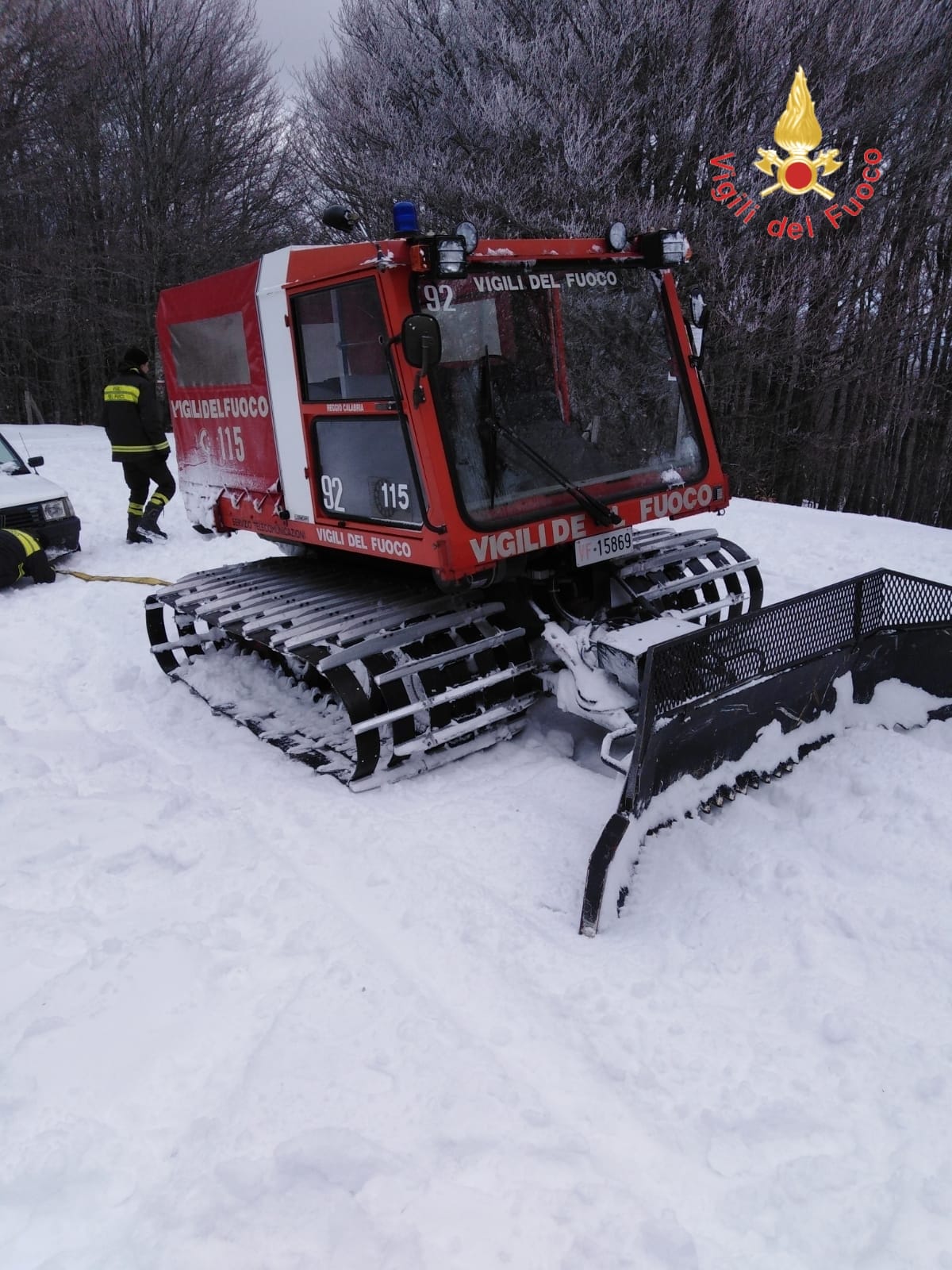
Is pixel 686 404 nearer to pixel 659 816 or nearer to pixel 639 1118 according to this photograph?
pixel 659 816

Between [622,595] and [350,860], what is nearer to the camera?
[350,860]

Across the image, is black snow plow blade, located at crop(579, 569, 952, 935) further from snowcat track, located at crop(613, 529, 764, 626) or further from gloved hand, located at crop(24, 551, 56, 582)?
gloved hand, located at crop(24, 551, 56, 582)

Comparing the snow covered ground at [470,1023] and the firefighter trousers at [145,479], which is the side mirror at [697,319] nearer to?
the snow covered ground at [470,1023]

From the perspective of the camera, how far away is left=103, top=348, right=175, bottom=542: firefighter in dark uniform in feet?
28.3

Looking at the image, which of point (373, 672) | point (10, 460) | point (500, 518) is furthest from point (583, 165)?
point (373, 672)

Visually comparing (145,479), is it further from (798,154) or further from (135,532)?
(798,154)

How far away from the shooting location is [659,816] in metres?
3.32

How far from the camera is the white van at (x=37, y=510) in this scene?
314 inches

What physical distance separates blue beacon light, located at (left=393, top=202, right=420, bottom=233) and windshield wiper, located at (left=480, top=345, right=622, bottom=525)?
1.91 ft

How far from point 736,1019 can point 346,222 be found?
3.59 m


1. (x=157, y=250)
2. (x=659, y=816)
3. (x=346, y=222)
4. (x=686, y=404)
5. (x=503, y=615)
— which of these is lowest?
(x=659, y=816)

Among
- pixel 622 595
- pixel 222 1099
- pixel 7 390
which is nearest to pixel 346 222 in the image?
pixel 622 595

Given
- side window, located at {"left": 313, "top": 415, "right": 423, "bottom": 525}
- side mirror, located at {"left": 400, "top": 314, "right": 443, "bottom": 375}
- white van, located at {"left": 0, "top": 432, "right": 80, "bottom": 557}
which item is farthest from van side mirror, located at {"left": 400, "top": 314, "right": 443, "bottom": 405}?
white van, located at {"left": 0, "top": 432, "right": 80, "bottom": 557}

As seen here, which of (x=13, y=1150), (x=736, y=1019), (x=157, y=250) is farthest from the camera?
(x=157, y=250)
